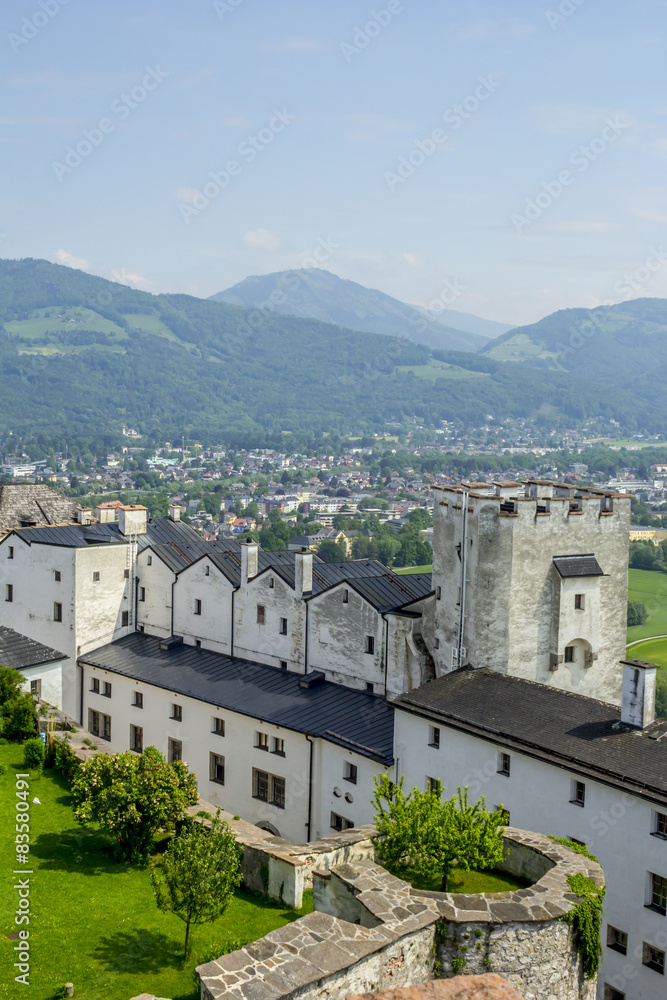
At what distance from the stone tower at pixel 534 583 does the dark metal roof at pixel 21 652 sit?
872 inches

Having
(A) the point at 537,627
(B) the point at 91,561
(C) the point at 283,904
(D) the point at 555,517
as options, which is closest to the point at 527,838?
(C) the point at 283,904

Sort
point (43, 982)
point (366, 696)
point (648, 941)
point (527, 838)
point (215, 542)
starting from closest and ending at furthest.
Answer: point (43, 982)
point (527, 838)
point (648, 941)
point (366, 696)
point (215, 542)

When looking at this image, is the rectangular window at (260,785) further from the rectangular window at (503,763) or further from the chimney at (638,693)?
the chimney at (638,693)

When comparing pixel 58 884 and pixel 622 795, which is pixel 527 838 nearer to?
pixel 622 795

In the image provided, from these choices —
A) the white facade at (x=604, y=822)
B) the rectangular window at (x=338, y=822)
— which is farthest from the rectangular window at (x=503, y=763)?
the rectangular window at (x=338, y=822)

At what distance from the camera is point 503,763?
30250 mm

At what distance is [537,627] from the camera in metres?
36.5

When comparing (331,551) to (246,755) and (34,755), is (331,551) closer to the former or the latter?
(246,755)

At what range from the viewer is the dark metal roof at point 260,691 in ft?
124

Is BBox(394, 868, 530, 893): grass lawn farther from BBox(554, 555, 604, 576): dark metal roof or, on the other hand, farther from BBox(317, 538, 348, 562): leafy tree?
BBox(317, 538, 348, 562): leafy tree

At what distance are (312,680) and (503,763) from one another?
47.2 feet

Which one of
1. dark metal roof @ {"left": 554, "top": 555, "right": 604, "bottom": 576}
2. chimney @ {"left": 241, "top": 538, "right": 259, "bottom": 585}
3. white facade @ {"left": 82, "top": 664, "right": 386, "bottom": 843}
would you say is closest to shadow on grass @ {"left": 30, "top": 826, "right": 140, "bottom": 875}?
white facade @ {"left": 82, "top": 664, "right": 386, "bottom": 843}

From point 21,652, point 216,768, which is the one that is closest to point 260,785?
point 216,768

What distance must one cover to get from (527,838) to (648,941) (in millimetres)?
5778
